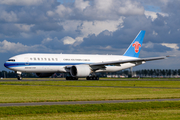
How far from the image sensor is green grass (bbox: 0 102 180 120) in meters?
16.9

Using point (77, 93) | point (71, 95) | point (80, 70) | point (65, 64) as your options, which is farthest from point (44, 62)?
point (71, 95)

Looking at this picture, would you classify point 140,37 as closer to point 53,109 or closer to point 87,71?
point 87,71

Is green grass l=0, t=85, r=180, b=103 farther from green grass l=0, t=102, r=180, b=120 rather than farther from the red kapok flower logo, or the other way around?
the red kapok flower logo

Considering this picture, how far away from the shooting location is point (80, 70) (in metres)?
60.1

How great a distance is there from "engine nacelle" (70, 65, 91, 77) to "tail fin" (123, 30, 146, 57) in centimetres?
1755

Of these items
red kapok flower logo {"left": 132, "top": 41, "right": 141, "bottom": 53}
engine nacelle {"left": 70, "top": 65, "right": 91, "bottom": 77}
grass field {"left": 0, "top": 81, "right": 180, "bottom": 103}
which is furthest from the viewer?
red kapok flower logo {"left": 132, "top": 41, "right": 141, "bottom": 53}

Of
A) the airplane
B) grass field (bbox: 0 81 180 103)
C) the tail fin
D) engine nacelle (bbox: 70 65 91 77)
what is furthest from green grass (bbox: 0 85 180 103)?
the tail fin

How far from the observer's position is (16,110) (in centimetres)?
1848

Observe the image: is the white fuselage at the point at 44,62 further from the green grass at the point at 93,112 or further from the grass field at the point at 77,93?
the green grass at the point at 93,112

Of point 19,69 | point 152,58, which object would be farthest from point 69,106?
point 152,58

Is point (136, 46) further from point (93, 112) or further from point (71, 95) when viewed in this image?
point (93, 112)

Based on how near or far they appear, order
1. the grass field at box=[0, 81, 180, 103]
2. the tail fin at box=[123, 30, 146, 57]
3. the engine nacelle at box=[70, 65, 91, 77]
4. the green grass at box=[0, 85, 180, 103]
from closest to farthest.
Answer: the green grass at box=[0, 85, 180, 103]
the grass field at box=[0, 81, 180, 103]
the engine nacelle at box=[70, 65, 91, 77]
the tail fin at box=[123, 30, 146, 57]

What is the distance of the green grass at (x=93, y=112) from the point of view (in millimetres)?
16875

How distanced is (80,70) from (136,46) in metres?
22.6
